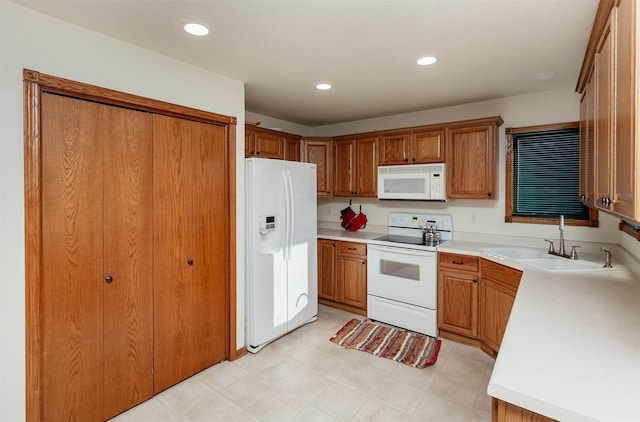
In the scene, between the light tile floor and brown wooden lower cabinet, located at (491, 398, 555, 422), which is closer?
brown wooden lower cabinet, located at (491, 398, 555, 422)

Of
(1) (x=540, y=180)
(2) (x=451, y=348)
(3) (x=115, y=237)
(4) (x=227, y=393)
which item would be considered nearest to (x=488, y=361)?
(2) (x=451, y=348)

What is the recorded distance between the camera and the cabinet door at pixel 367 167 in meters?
3.88

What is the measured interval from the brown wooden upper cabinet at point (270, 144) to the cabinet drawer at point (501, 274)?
240cm

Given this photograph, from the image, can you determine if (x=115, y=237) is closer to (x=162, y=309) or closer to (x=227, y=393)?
(x=162, y=309)

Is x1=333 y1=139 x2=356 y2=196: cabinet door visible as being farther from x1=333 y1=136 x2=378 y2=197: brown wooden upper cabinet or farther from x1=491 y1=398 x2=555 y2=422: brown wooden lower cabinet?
x1=491 y1=398 x2=555 y2=422: brown wooden lower cabinet

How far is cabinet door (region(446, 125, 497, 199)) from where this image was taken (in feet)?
10.3

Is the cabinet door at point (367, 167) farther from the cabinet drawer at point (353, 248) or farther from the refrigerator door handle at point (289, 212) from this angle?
the refrigerator door handle at point (289, 212)

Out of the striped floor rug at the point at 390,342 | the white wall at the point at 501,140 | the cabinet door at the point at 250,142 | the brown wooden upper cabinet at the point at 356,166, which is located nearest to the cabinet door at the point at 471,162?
the white wall at the point at 501,140

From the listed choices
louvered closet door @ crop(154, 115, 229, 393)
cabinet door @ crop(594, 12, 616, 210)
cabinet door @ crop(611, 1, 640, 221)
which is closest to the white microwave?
cabinet door @ crop(594, 12, 616, 210)

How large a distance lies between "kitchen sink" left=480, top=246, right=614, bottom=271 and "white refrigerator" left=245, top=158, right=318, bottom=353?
5.72 ft

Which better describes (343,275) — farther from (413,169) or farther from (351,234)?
(413,169)

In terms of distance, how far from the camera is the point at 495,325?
8.97 ft

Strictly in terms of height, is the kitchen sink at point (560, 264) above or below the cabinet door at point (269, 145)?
below

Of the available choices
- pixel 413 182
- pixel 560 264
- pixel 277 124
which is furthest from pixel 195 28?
pixel 560 264
